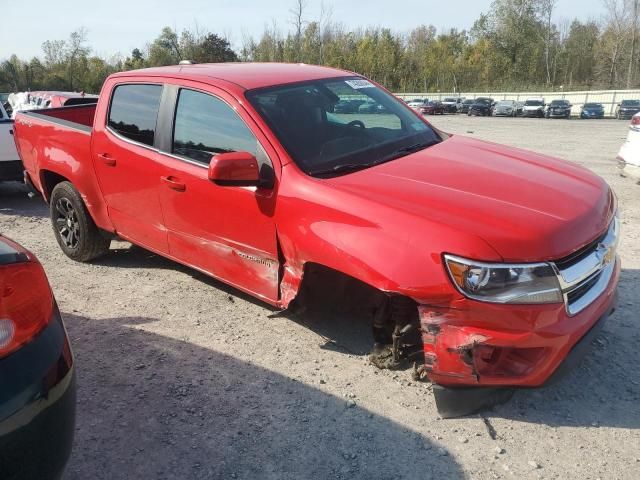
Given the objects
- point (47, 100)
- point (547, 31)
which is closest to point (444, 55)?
point (547, 31)

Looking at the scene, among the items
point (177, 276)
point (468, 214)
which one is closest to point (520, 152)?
point (468, 214)

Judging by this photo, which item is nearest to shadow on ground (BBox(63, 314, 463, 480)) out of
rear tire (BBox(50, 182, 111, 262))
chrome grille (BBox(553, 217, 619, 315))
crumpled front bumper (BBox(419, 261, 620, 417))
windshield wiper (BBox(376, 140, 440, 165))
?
crumpled front bumper (BBox(419, 261, 620, 417))

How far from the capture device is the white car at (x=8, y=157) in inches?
308

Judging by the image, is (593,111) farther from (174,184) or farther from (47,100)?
(174,184)

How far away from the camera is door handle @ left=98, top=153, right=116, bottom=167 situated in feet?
14.4

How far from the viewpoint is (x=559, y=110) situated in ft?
127

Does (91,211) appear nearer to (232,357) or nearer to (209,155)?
(209,155)

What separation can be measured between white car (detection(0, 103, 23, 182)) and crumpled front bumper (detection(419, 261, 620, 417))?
738cm

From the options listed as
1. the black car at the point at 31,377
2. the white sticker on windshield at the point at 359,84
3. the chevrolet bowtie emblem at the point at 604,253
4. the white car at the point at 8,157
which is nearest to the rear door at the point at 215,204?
the white sticker on windshield at the point at 359,84

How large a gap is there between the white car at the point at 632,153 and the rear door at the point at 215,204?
21.2 feet

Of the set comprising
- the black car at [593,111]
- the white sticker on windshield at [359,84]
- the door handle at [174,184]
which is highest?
the white sticker on windshield at [359,84]

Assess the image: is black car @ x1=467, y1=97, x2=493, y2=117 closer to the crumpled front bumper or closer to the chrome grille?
the chrome grille

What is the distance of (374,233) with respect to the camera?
2717 millimetres

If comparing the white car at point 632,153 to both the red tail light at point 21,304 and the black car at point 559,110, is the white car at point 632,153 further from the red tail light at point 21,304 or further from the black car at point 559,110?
the black car at point 559,110
